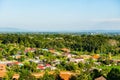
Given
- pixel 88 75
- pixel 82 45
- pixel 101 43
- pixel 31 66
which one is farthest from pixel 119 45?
pixel 88 75

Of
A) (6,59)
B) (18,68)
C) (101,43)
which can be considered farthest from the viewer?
(101,43)

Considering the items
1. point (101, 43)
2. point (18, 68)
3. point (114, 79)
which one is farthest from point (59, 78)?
point (101, 43)

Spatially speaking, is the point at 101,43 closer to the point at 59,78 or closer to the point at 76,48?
the point at 76,48

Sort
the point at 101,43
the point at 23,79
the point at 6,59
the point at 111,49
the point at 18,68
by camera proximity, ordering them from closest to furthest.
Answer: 1. the point at 23,79
2. the point at 18,68
3. the point at 6,59
4. the point at 111,49
5. the point at 101,43

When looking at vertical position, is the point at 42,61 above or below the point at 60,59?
above

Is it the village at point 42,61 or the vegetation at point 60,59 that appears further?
the village at point 42,61

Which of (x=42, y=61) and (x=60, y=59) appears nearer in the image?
(x=42, y=61)

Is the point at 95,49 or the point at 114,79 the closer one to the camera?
the point at 114,79

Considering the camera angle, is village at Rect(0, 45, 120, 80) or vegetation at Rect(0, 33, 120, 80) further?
village at Rect(0, 45, 120, 80)

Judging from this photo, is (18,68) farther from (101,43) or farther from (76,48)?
(101,43)
